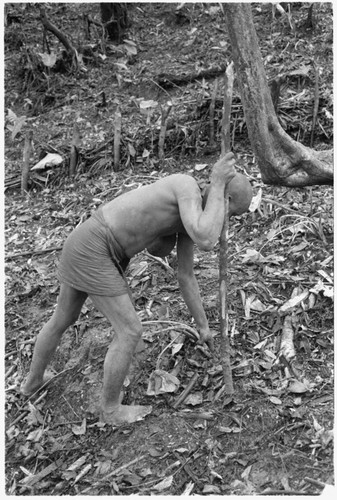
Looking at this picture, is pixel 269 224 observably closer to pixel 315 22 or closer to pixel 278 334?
pixel 278 334

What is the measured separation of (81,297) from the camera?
173 inches

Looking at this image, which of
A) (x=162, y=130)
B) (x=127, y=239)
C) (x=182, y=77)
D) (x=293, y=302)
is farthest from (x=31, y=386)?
(x=182, y=77)

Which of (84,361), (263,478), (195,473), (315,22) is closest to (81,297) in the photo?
(84,361)

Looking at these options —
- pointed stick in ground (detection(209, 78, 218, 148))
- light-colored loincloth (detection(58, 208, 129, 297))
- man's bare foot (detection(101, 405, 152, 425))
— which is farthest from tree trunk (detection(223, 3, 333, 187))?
pointed stick in ground (detection(209, 78, 218, 148))

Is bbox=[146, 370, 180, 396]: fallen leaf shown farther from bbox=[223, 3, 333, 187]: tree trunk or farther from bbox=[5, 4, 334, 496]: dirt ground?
bbox=[223, 3, 333, 187]: tree trunk

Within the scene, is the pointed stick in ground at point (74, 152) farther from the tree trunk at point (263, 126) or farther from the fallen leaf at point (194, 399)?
the fallen leaf at point (194, 399)

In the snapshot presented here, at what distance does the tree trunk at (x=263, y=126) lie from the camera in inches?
156

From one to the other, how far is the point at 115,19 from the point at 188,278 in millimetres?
6733

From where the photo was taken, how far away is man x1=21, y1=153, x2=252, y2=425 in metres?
3.78

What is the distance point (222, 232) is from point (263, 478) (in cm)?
156

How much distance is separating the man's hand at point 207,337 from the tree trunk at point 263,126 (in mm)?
1241

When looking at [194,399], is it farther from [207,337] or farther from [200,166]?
[200,166]

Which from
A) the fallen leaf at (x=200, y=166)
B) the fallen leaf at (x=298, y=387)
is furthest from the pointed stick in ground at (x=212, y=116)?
the fallen leaf at (x=298, y=387)

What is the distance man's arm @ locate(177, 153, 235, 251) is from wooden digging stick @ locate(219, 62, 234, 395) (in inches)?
3.8
